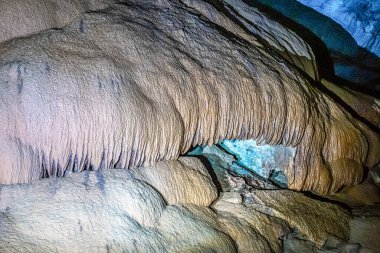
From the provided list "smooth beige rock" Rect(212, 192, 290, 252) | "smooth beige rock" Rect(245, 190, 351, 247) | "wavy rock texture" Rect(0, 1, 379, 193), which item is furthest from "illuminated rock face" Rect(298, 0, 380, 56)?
"smooth beige rock" Rect(212, 192, 290, 252)

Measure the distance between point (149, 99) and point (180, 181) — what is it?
83cm

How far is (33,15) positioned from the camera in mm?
3174

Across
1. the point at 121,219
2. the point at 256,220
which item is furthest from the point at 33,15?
the point at 256,220

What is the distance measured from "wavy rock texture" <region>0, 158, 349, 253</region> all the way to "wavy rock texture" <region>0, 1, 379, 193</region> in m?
0.16

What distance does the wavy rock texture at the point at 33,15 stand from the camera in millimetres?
3078

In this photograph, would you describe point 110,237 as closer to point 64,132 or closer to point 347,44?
point 64,132

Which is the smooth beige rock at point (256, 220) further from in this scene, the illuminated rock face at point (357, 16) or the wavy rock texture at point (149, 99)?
the illuminated rock face at point (357, 16)

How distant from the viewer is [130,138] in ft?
9.30

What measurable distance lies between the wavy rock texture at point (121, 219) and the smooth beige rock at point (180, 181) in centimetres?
1

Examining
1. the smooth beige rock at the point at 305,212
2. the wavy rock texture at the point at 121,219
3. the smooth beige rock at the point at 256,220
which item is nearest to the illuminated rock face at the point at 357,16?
the smooth beige rock at the point at 305,212

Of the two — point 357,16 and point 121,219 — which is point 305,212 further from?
point 357,16

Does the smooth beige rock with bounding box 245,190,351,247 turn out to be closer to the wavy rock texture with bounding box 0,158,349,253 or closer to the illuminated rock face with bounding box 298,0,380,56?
the wavy rock texture with bounding box 0,158,349,253

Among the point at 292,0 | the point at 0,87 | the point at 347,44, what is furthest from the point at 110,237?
the point at 347,44

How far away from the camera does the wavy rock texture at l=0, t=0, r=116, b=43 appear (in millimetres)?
3078
